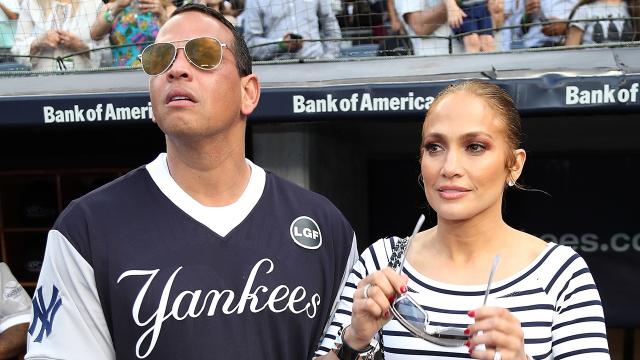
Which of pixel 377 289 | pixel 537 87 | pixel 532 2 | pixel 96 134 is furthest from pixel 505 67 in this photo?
→ pixel 96 134

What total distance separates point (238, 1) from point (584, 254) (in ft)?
9.31

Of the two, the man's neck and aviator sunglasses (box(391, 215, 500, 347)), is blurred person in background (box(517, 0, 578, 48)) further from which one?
aviator sunglasses (box(391, 215, 500, 347))

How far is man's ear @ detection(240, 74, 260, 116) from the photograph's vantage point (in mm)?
2031

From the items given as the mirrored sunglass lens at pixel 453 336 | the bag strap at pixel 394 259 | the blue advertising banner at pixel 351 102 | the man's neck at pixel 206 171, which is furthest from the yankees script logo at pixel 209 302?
the blue advertising banner at pixel 351 102

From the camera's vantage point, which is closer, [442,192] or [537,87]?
[442,192]

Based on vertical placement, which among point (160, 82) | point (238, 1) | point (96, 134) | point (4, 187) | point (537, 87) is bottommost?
point (4, 187)

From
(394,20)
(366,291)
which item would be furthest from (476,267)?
(394,20)

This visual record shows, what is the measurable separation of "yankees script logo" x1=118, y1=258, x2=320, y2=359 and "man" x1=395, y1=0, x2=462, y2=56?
104 inches

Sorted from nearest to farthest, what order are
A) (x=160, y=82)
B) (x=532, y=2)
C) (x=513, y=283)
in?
1. (x=513, y=283)
2. (x=160, y=82)
3. (x=532, y=2)

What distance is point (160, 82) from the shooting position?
74.6 inches

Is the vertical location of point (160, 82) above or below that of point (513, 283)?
above

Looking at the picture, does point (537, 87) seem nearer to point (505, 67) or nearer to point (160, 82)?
point (505, 67)

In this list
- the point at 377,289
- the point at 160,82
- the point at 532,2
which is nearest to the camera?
the point at 377,289

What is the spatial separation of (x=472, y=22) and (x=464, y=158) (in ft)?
9.56
